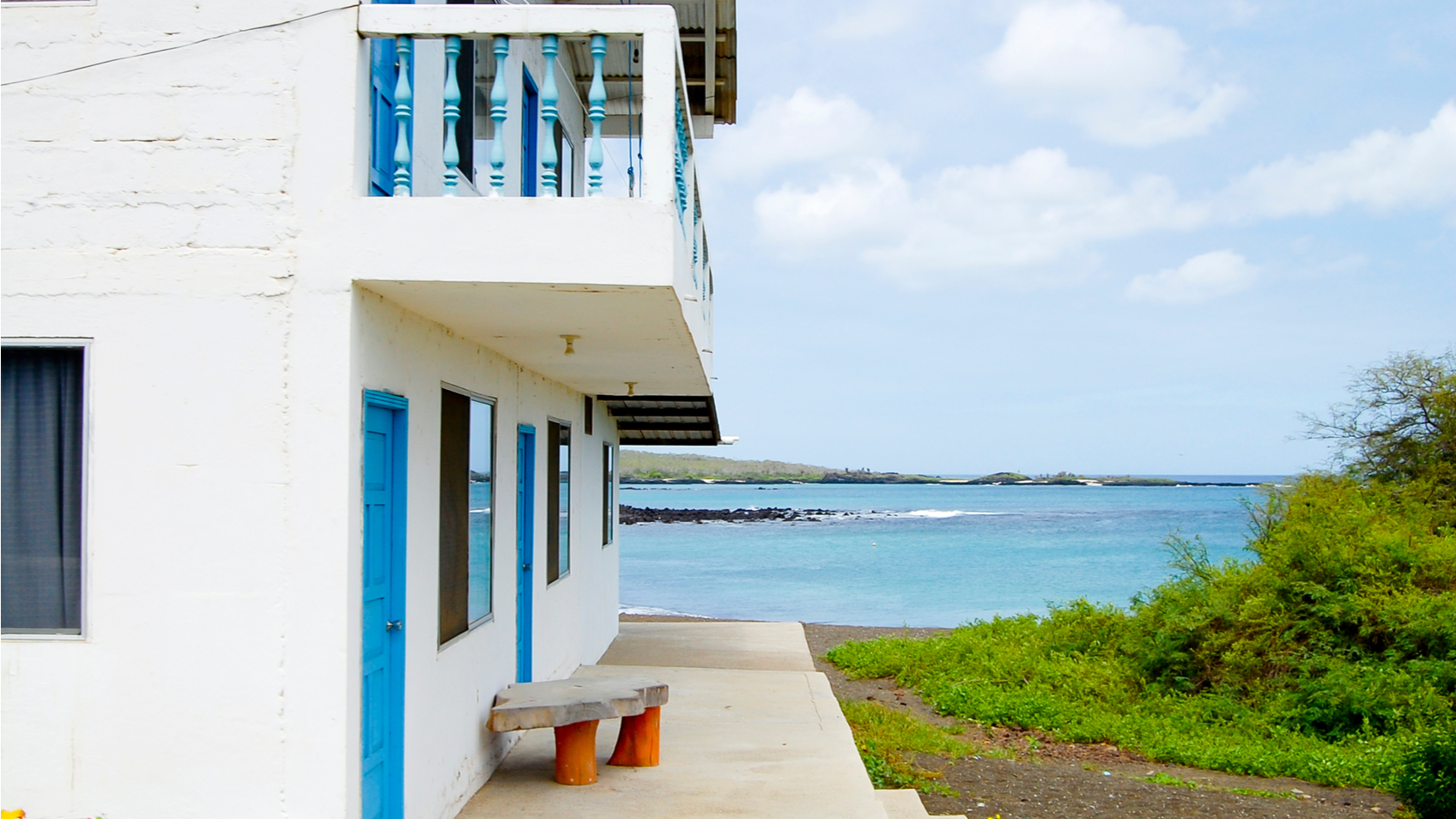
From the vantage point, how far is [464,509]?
20.2ft

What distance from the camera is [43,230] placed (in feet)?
14.1

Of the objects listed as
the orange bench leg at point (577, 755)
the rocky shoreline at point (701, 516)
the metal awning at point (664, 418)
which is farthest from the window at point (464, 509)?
the rocky shoreline at point (701, 516)

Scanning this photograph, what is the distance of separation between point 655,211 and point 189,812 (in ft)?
9.38

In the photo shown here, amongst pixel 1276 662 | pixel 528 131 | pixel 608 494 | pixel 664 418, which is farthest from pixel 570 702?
pixel 1276 662

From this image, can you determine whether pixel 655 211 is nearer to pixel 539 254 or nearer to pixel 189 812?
pixel 539 254

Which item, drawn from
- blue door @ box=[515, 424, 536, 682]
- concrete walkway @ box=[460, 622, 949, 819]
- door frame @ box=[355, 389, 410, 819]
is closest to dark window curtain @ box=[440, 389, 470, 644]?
door frame @ box=[355, 389, 410, 819]

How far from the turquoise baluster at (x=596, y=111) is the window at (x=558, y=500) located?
463cm

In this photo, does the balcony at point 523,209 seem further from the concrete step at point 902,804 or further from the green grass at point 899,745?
the green grass at point 899,745

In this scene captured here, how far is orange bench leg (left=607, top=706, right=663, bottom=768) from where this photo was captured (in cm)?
680

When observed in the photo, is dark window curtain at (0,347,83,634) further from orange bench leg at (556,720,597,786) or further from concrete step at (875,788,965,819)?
concrete step at (875,788,965,819)

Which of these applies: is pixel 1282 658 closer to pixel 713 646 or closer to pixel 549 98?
pixel 713 646

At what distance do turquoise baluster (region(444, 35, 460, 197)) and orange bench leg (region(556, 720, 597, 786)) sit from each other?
10.8ft

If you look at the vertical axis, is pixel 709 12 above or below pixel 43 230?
above

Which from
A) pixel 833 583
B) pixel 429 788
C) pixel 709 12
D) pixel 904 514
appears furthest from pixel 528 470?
pixel 904 514
